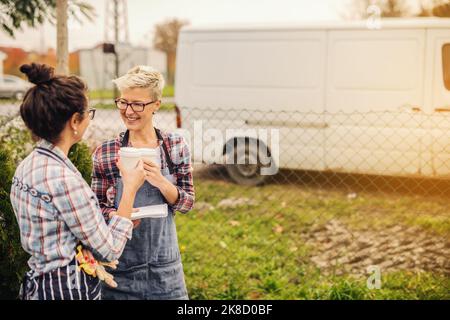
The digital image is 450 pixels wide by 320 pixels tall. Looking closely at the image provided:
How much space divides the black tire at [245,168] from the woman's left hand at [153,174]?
5193mm

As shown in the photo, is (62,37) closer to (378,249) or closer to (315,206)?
(378,249)

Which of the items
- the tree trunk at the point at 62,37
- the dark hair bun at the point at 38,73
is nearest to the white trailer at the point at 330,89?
the tree trunk at the point at 62,37

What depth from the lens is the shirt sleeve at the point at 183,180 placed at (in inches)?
92.2

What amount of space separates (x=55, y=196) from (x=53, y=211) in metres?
0.06

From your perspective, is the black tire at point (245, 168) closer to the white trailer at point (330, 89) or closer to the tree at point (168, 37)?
the white trailer at point (330, 89)

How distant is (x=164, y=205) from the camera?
2295 millimetres

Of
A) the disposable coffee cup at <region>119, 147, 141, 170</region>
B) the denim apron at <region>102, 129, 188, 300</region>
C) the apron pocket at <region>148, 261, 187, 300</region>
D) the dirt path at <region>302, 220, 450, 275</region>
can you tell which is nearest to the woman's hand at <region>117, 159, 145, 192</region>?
the disposable coffee cup at <region>119, 147, 141, 170</region>

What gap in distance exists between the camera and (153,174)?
2105 millimetres

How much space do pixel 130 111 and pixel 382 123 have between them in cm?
494

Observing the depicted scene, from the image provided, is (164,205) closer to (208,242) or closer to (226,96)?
(208,242)

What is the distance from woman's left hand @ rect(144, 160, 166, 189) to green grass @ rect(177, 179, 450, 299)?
6.31 ft

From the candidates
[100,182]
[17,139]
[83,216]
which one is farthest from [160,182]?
[17,139]

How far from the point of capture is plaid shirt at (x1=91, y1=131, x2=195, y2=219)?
2.33m
